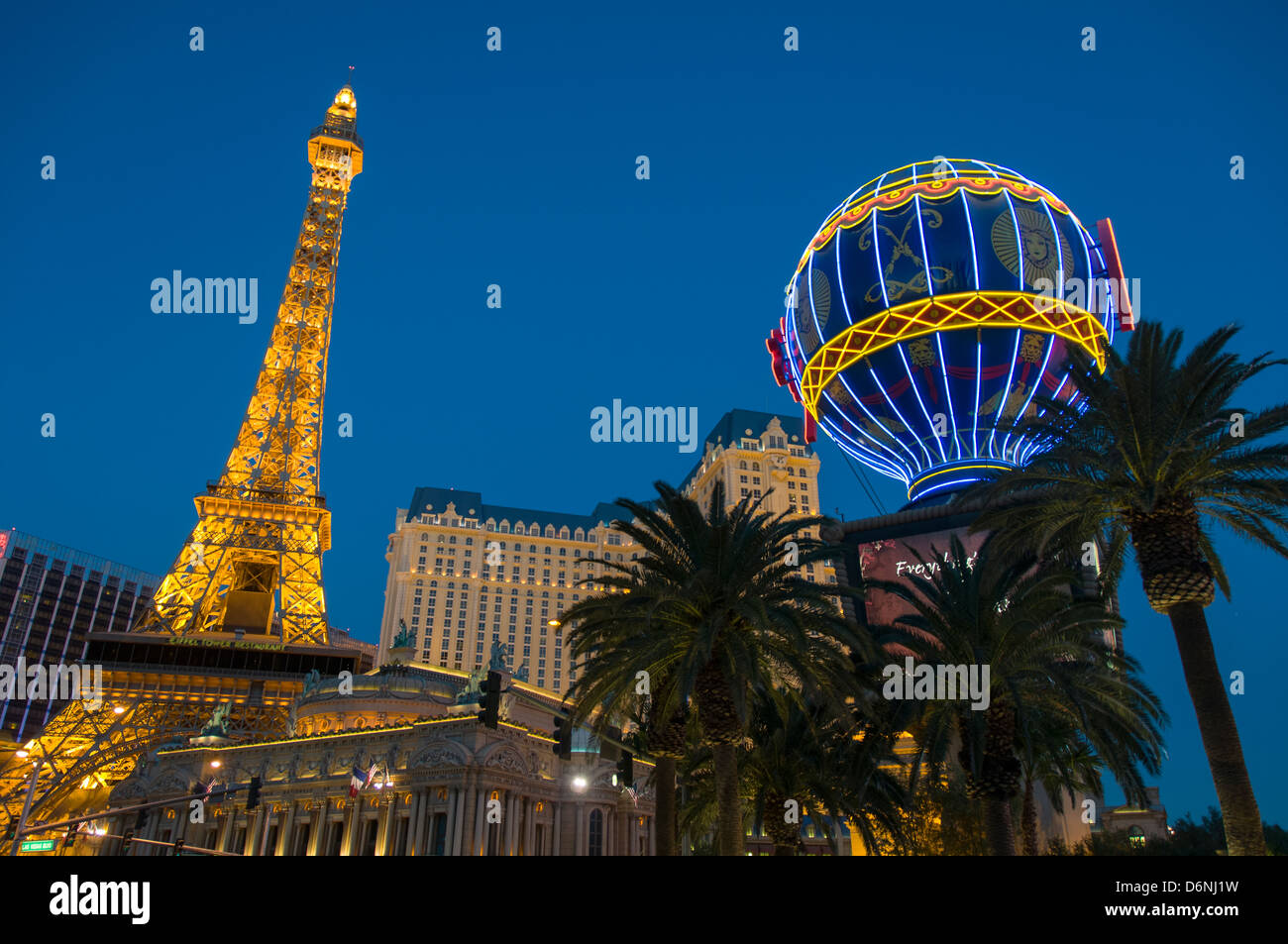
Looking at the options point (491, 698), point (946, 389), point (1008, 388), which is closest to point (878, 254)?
point (946, 389)

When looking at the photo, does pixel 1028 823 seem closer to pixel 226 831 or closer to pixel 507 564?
pixel 226 831

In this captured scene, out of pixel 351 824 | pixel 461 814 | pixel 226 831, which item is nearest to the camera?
pixel 461 814

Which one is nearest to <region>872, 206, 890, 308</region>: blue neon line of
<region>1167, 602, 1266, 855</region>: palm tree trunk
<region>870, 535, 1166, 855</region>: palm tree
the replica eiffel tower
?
<region>870, 535, 1166, 855</region>: palm tree

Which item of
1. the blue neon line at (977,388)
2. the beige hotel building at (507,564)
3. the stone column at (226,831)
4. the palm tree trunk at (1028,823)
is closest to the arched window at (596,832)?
the stone column at (226,831)

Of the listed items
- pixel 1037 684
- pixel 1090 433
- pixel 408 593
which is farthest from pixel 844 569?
pixel 408 593

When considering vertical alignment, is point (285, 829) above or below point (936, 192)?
below

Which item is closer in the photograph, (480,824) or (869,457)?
(480,824)
